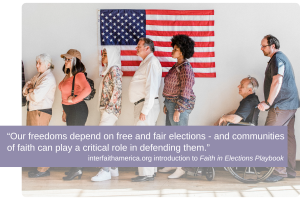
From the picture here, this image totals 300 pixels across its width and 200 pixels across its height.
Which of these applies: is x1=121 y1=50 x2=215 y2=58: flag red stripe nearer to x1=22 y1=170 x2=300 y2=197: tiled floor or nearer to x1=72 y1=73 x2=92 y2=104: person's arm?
x1=72 y1=73 x2=92 y2=104: person's arm

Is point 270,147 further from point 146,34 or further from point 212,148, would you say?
point 146,34

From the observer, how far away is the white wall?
12.7 ft

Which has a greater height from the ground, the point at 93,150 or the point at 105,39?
the point at 105,39

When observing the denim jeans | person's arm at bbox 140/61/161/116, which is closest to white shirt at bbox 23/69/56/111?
person's arm at bbox 140/61/161/116

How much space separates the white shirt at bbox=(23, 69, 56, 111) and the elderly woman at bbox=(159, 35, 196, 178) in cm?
163

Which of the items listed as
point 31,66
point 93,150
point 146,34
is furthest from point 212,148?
point 31,66

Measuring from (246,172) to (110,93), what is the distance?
2.17 meters

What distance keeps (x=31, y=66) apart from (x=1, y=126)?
3.51 ft

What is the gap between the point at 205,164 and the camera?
338 cm

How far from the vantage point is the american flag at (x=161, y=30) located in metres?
3.86

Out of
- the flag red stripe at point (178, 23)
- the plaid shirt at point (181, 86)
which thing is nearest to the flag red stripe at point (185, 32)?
the flag red stripe at point (178, 23)

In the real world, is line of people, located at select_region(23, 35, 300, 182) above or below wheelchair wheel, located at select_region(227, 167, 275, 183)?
above

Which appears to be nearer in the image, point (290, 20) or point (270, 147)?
point (270, 147)

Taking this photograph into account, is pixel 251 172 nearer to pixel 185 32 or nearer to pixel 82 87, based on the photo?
pixel 185 32
